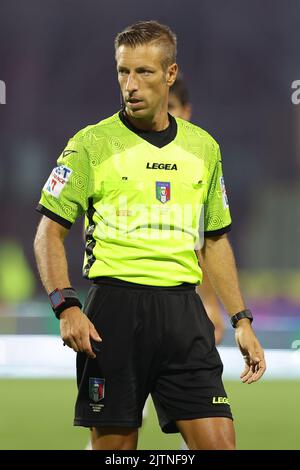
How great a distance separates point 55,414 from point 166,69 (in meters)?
5.04

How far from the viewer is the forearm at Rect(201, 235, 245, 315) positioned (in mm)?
4215

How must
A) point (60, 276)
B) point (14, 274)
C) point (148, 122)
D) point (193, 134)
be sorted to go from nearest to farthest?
point (60, 276) < point (148, 122) < point (193, 134) < point (14, 274)

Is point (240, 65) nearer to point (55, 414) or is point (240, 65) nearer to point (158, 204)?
point (55, 414)

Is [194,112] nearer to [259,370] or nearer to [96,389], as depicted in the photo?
[259,370]

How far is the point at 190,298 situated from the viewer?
4.05 meters

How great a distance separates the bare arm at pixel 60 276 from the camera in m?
3.72

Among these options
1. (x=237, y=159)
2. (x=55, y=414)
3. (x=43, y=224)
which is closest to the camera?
(x=43, y=224)

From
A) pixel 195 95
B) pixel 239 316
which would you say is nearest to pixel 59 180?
pixel 239 316

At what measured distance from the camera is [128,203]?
3.98 m

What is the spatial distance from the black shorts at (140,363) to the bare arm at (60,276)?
0.55 feet

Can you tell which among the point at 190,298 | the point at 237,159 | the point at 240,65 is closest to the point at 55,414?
the point at 190,298

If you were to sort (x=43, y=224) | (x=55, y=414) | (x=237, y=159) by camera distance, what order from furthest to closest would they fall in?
(x=237, y=159) → (x=55, y=414) → (x=43, y=224)

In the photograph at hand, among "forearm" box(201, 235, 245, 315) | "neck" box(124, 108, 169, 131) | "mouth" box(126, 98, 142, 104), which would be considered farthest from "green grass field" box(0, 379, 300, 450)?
"mouth" box(126, 98, 142, 104)

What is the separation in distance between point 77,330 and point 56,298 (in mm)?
150
